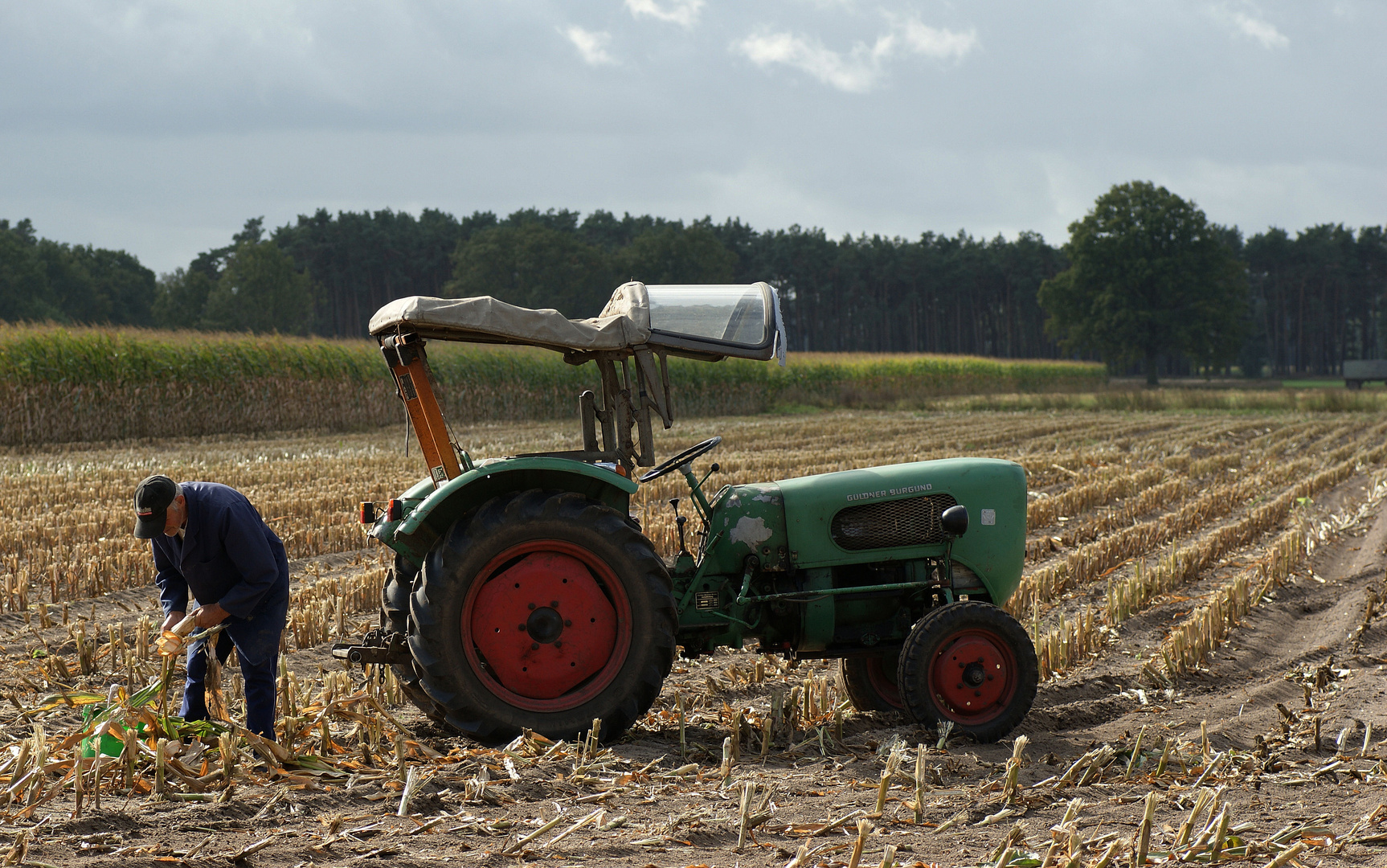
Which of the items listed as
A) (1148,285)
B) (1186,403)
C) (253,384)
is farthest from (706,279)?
(253,384)

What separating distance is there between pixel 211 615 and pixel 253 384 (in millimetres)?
19665

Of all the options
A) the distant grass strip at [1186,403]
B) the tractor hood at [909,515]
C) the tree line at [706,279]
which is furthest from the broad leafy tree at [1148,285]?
the tractor hood at [909,515]

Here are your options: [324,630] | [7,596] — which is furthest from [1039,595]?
[7,596]

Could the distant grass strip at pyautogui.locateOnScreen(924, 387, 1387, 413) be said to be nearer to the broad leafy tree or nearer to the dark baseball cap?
the broad leafy tree

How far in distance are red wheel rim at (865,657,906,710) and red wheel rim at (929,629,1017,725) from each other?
1.58 feet

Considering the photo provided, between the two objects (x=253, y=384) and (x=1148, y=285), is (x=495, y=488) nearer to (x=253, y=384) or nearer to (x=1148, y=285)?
(x=253, y=384)

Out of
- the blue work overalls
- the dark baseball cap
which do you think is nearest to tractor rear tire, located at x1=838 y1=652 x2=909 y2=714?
the blue work overalls

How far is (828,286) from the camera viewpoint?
288 feet

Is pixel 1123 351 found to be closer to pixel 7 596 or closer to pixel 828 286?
pixel 828 286

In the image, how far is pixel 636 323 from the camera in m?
4.54

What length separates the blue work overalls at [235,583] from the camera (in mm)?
4469

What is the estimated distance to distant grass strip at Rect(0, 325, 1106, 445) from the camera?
64.4 ft

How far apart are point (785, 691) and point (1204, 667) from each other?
2.33 metres

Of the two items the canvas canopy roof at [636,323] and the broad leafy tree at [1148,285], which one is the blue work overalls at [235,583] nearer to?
the canvas canopy roof at [636,323]
